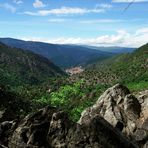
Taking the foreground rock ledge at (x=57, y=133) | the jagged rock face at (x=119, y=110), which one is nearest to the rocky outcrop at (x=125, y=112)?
the jagged rock face at (x=119, y=110)

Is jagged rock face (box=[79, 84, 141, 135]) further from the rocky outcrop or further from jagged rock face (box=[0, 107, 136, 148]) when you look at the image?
jagged rock face (box=[0, 107, 136, 148])

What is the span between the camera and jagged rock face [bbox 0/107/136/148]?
5019 cm

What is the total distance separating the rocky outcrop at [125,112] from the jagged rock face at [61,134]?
10.5m

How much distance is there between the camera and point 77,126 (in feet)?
168

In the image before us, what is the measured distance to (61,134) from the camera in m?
50.9

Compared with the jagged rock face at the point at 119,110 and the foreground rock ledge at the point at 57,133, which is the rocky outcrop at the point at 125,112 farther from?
the foreground rock ledge at the point at 57,133

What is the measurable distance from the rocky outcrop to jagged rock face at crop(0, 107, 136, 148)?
10.5m

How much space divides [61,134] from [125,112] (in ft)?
96.9

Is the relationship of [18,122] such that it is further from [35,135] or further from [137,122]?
[137,122]

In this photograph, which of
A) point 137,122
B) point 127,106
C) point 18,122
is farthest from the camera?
point 127,106

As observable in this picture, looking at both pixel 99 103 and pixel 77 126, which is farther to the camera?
pixel 99 103

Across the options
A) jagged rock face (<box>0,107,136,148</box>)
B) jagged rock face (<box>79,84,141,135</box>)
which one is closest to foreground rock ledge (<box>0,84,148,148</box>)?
jagged rock face (<box>0,107,136,148</box>)

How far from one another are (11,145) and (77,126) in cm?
852

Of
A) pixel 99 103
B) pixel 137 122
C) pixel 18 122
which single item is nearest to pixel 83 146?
pixel 18 122
